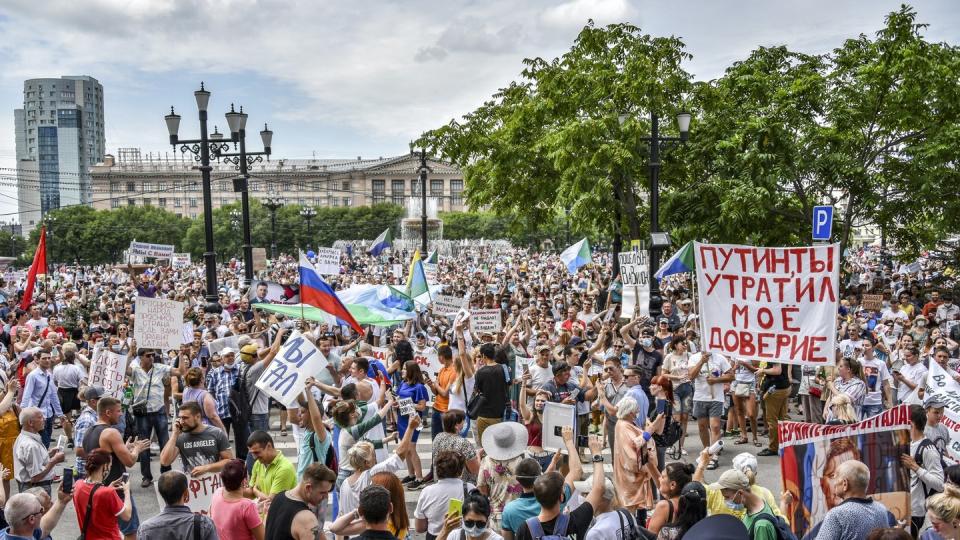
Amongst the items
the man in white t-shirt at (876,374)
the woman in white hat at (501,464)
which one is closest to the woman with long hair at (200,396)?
the woman in white hat at (501,464)

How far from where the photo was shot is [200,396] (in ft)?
28.1

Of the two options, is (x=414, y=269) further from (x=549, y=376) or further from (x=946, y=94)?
(x=946, y=94)

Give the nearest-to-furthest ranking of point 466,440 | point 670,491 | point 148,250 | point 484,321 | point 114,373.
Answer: point 670,491
point 466,440
point 114,373
point 484,321
point 148,250

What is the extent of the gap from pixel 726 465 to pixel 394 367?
4893 mm

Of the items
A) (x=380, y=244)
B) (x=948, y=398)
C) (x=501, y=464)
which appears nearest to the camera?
(x=501, y=464)

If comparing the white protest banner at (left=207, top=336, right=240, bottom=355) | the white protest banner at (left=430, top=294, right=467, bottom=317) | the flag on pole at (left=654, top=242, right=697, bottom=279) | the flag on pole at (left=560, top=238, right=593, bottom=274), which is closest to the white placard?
the white protest banner at (left=207, top=336, right=240, bottom=355)

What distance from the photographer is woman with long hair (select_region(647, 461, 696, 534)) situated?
5.30m

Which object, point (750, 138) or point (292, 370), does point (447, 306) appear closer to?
point (292, 370)

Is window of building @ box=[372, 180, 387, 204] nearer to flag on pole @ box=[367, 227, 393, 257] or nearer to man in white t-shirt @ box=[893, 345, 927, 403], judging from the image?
flag on pole @ box=[367, 227, 393, 257]

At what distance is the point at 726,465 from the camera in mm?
10148

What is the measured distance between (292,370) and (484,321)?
6439 millimetres

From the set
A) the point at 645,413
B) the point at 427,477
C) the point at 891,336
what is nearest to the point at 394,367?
the point at 427,477

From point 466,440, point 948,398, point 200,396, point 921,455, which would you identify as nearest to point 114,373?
point 200,396

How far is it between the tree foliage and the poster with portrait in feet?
48.6
